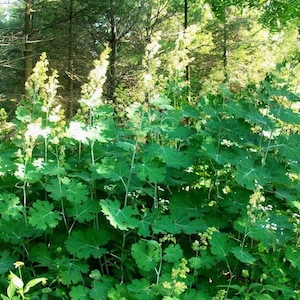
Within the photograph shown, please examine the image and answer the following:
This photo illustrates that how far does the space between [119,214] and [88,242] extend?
0.26 meters

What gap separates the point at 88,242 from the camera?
94.4 inches

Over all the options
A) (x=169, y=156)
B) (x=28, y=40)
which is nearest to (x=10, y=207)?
(x=169, y=156)

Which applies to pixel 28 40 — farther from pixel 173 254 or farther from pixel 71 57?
pixel 173 254

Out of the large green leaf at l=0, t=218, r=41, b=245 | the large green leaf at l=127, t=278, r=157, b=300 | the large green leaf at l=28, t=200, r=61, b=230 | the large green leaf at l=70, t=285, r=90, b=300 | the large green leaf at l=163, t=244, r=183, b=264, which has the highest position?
the large green leaf at l=28, t=200, r=61, b=230

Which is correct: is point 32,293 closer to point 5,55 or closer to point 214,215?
point 214,215

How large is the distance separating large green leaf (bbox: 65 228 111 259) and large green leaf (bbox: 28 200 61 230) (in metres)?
0.15

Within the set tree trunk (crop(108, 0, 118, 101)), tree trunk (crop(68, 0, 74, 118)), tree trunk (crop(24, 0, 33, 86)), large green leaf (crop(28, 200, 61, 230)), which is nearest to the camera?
large green leaf (crop(28, 200, 61, 230))

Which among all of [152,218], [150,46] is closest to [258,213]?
[152,218]

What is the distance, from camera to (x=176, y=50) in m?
2.95

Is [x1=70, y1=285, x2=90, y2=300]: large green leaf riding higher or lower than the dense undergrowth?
lower

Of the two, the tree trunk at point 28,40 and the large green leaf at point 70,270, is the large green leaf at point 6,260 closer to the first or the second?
the large green leaf at point 70,270

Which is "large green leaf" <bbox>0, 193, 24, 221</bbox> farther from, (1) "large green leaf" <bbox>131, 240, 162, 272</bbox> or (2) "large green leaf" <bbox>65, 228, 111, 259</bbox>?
(1) "large green leaf" <bbox>131, 240, 162, 272</bbox>

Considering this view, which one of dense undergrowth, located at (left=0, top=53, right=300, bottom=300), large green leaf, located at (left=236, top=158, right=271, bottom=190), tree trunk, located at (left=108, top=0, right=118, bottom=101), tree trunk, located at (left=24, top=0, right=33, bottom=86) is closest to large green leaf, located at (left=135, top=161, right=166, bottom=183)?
dense undergrowth, located at (left=0, top=53, right=300, bottom=300)

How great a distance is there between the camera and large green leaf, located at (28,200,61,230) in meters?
2.28
